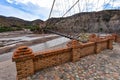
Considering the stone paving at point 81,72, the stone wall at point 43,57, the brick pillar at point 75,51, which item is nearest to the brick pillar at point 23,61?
the stone wall at point 43,57

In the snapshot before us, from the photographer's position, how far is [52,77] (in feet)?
18.1

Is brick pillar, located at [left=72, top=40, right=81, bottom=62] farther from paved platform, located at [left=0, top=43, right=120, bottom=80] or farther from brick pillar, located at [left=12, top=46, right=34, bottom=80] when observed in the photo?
brick pillar, located at [left=12, top=46, right=34, bottom=80]

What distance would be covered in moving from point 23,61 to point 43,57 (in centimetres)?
107

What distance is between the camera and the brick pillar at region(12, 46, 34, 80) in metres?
5.05

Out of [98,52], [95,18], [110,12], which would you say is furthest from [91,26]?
[98,52]

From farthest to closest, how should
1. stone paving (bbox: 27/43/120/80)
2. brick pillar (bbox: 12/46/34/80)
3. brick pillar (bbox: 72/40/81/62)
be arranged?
brick pillar (bbox: 72/40/81/62) → stone paving (bbox: 27/43/120/80) → brick pillar (bbox: 12/46/34/80)

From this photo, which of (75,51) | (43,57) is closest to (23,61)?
(43,57)

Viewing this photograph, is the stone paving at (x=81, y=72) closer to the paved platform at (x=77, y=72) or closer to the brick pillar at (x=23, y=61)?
the paved platform at (x=77, y=72)

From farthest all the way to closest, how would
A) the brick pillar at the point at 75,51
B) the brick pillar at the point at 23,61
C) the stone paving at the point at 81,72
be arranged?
1. the brick pillar at the point at 75,51
2. the stone paving at the point at 81,72
3. the brick pillar at the point at 23,61

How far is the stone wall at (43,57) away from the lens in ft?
16.9

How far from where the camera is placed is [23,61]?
516 centimetres

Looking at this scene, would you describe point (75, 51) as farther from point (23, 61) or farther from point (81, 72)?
point (23, 61)

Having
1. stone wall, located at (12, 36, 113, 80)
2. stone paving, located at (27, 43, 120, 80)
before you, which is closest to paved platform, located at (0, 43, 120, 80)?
stone paving, located at (27, 43, 120, 80)

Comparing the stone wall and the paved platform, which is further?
the paved platform
